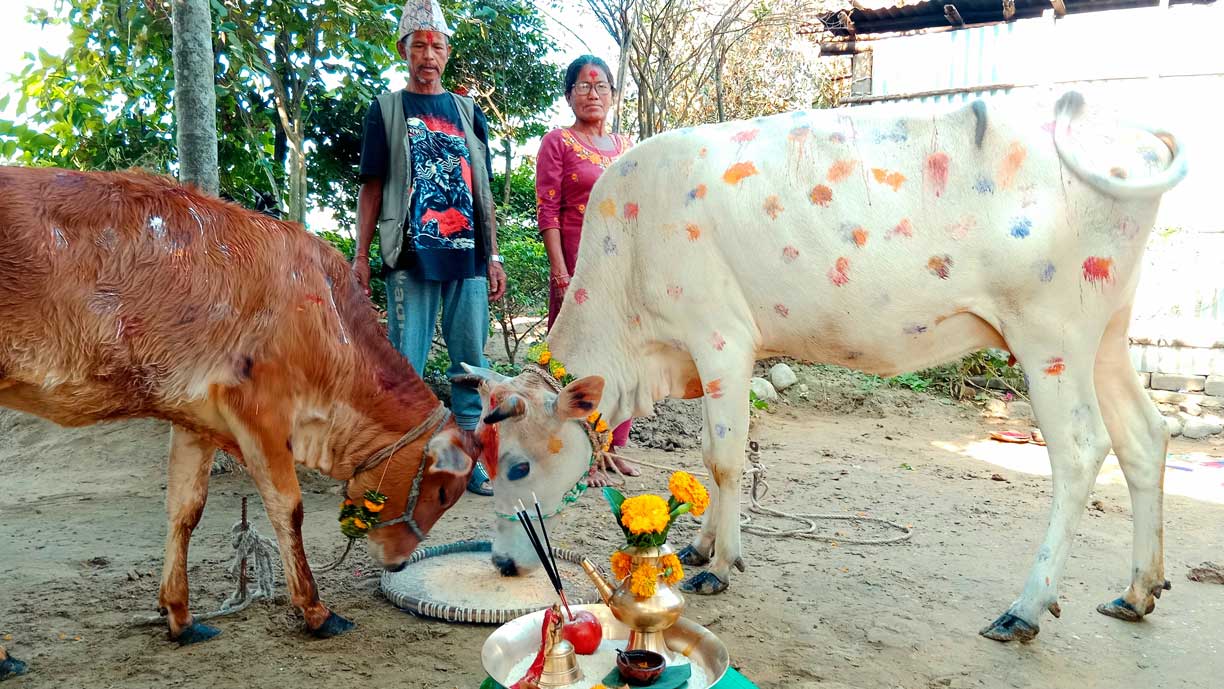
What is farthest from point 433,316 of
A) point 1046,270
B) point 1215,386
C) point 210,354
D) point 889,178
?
point 1215,386

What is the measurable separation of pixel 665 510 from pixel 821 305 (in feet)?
4.77

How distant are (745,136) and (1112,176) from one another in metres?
1.41

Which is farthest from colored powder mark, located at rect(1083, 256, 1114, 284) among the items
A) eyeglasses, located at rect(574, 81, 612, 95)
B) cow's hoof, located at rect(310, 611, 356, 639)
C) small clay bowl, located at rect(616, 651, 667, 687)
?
cow's hoof, located at rect(310, 611, 356, 639)

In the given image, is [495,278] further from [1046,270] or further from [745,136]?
[1046,270]

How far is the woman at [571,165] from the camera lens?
4.57 m

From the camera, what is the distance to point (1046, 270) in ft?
9.68

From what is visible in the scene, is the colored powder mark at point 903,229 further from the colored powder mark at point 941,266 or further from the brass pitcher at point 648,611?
the brass pitcher at point 648,611

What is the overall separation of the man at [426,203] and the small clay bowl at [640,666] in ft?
8.60

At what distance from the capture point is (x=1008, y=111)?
3.14 metres

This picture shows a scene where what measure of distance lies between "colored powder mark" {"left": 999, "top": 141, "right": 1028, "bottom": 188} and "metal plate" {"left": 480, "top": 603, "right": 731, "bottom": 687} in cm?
206

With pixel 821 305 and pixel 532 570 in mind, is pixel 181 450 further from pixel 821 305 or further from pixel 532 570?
pixel 821 305

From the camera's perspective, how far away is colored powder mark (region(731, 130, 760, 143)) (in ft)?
11.5

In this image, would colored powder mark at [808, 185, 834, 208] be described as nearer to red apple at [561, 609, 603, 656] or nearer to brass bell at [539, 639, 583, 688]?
red apple at [561, 609, 603, 656]

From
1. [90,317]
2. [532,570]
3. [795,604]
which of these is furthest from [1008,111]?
[90,317]
